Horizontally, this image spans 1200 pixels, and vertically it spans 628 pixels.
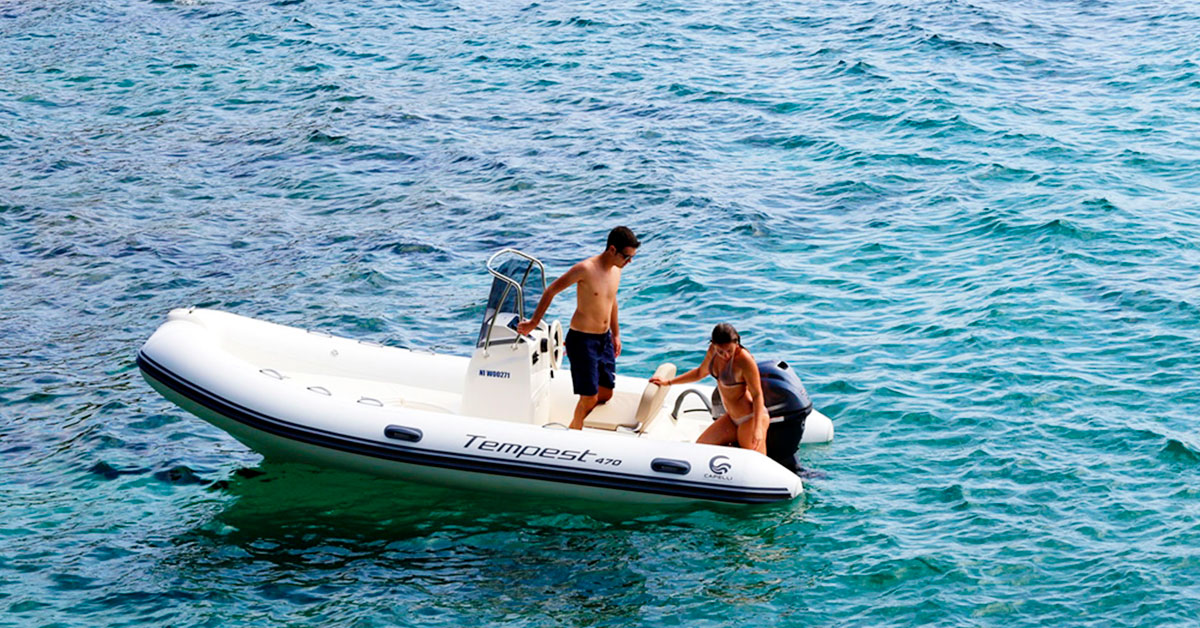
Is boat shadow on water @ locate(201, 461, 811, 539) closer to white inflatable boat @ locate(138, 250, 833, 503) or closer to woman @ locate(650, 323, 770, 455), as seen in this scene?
white inflatable boat @ locate(138, 250, 833, 503)

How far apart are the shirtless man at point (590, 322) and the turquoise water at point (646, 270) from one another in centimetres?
81

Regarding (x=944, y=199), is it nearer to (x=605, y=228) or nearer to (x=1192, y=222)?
(x=1192, y=222)

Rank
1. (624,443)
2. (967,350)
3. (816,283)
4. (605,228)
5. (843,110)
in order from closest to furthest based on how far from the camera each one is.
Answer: (624,443) → (967,350) → (816,283) → (605,228) → (843,110)

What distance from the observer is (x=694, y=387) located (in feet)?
31.5

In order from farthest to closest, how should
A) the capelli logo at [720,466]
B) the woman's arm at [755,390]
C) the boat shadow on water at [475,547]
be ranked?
the woman's arm at [755,390]
the capelli logo at [720,466]
the boat shadow on water at [475,547]

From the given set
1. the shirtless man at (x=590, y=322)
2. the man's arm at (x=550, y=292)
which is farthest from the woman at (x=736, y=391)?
the man's arm at (x=550, y=292)

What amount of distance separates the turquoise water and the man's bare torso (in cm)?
118

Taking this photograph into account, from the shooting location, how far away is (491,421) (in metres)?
8.81

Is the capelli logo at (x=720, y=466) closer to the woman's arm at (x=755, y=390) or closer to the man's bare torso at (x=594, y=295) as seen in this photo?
the woman's arm at (x=755, y=390)

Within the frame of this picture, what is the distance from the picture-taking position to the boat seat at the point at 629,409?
918 cm

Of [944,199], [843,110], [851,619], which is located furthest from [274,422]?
[843,110]

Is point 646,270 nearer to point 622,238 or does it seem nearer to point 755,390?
point 622,238

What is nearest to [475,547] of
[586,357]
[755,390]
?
[586,357]

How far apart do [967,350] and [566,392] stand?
3269mm
